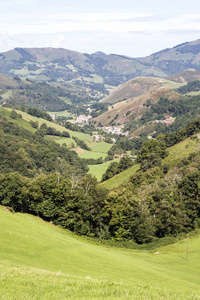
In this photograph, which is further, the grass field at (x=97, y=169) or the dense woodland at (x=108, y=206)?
the grass field at (x=97, y=169)

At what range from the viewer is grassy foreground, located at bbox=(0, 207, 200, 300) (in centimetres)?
1667

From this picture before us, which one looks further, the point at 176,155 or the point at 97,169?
the point at 97,169

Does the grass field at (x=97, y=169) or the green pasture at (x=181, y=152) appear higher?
the green pasture at (x=181, y=152)

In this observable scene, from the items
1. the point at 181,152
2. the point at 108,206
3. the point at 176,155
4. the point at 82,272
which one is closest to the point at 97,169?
the point at 176,155

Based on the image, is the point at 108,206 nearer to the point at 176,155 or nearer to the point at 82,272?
the point at 82,272

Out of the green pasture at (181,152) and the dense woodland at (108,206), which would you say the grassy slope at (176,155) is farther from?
the dense woodland at (108,206)

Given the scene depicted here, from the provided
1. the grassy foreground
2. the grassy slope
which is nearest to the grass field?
the grassy slope

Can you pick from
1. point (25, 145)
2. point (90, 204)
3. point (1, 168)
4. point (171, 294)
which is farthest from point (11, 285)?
point (25, 145)

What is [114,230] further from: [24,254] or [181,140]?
[181,140]

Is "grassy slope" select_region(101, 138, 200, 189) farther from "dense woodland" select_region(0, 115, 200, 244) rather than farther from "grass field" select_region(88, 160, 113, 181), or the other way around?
"grass field" select_region(88, 160, 113, 181)

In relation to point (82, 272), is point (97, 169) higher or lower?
lower

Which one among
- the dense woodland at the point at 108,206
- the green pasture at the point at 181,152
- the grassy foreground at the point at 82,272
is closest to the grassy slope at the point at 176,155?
the green pasture at the point at 181,152

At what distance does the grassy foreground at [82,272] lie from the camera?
54.7 ft

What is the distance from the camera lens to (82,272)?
2745 cm
